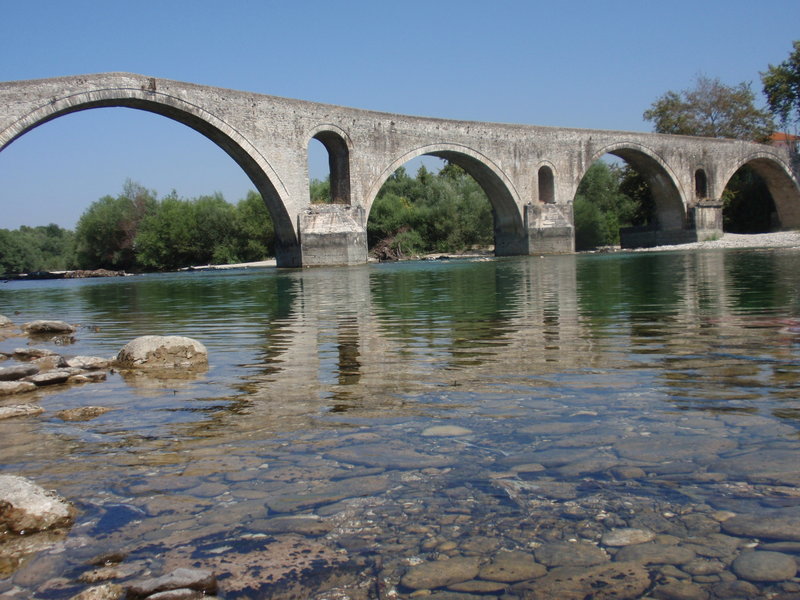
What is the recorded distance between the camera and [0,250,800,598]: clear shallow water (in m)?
1.95

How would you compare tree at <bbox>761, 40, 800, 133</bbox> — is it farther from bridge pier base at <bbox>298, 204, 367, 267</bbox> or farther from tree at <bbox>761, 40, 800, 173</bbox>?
bridge pier base at <bbox>298, 204, 367, 267</bbox>

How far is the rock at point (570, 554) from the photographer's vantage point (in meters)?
1.78

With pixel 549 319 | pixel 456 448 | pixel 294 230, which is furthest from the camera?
pixel 294 230

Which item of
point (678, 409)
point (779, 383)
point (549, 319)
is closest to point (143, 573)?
point (678, 409)

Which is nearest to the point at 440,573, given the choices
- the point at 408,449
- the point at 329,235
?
the point at 408,449

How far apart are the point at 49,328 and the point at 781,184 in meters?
42.0

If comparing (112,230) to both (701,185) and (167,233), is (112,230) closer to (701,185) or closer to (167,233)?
(167,233)

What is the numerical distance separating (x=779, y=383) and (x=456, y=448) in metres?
1.79

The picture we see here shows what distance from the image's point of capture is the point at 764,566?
5.62 ft

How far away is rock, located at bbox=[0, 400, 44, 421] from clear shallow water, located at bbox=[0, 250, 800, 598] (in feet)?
0.19

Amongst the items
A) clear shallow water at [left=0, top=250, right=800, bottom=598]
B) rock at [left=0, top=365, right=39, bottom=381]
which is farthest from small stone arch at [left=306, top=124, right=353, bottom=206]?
rock at [left=0, top=365, right=39, bottom=381]

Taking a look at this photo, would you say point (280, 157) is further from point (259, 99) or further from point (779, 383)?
point (779, 383)

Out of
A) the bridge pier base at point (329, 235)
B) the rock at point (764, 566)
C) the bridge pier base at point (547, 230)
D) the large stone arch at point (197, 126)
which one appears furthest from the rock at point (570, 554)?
the bridge pier base at point (547, 230)

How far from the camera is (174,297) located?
541 inches
